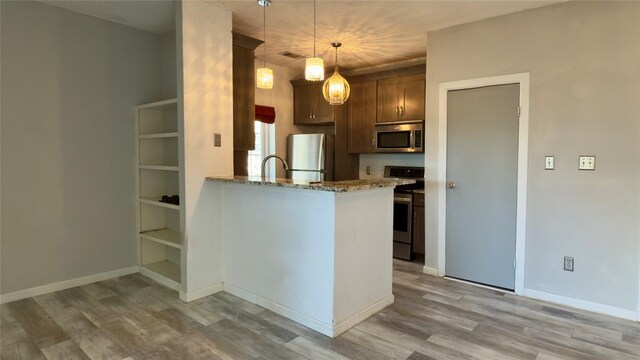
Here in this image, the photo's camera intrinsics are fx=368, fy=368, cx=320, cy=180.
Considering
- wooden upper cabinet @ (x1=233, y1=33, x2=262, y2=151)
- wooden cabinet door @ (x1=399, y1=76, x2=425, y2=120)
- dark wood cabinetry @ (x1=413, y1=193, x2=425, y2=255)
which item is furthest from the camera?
wooden cabinet door @ (x1=399, y1=76, x2=425, y2=120)

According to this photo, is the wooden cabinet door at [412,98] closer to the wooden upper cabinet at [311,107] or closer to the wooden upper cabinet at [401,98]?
the wooden upper cabinet at [401,98]

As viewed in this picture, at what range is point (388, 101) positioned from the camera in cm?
482

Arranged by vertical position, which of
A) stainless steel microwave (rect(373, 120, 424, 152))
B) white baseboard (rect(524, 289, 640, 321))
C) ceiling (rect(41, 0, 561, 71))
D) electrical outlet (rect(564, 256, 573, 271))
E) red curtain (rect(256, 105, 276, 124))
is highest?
ceiling (rect(41, 0, 561, 71))

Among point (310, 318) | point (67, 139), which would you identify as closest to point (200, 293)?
point (310, 318)

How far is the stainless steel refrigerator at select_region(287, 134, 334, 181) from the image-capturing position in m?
5.04

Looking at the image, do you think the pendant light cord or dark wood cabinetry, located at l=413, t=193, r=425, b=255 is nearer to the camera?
the pendant light cord

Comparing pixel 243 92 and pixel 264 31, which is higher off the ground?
pixel 264 31

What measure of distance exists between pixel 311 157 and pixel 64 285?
3.10m

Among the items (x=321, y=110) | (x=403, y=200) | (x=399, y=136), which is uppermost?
(x=321, y=110)

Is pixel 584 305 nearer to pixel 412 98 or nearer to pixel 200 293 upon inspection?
pixel 412 98

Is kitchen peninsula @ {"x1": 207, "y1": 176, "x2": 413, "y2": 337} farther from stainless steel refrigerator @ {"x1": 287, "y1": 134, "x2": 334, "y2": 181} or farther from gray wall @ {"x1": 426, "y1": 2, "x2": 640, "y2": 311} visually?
stainless steel refrigerator @ {"x1": 287, "y1": 134, "x2": 334, "y2": 181}

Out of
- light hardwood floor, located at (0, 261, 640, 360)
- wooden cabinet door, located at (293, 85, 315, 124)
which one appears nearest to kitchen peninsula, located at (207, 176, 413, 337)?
light hardwood floor, located at (0, 261, 640, 360)

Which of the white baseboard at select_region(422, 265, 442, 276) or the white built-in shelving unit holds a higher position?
the white built-in shelving unit

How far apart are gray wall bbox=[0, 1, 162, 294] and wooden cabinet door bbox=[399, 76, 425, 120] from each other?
114 inches
